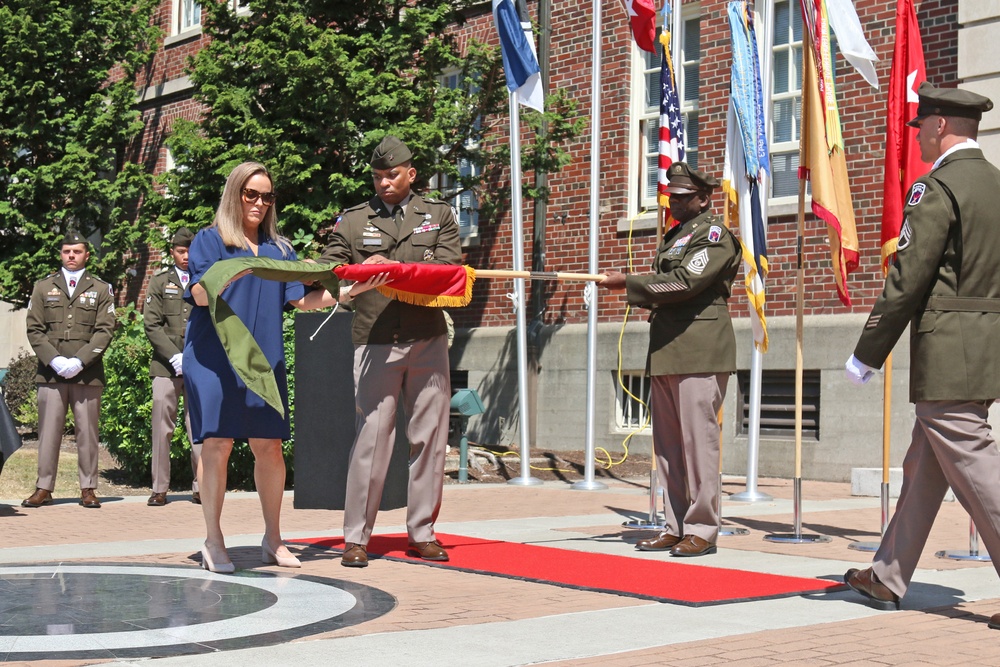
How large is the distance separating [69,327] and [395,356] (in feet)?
14.8

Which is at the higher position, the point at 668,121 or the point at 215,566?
the point at 668,121

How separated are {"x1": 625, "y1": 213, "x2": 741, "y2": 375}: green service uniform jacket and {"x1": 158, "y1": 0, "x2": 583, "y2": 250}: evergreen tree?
6966 mm

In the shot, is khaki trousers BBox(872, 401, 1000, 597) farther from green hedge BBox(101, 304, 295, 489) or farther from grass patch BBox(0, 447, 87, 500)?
grass patch BBox(0, 447, 87, 500)

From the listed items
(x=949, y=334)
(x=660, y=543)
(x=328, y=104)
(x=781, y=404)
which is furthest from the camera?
(x=328, y=104)

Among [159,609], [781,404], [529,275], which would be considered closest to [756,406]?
[781,404]

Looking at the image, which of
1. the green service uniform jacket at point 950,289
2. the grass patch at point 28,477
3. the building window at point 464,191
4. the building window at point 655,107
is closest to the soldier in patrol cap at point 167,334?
the grass patch at point 28,477

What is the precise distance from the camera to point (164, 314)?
10.9 meters

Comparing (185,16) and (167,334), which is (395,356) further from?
(185,16)

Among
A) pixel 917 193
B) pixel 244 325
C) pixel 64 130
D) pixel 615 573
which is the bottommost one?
pixel 615 573

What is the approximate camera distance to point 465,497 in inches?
445

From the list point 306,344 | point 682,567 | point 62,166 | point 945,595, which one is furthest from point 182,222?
point 945,595

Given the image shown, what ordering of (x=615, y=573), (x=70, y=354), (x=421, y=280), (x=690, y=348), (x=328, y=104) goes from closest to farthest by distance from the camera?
(x=615, y=573) < (x=421, y=280) < (x=690, y=348) < (x=70, y=354) < (x=328, y=104)

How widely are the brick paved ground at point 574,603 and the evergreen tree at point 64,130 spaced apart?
1106 cm

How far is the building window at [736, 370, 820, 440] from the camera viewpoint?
44.1 feet
